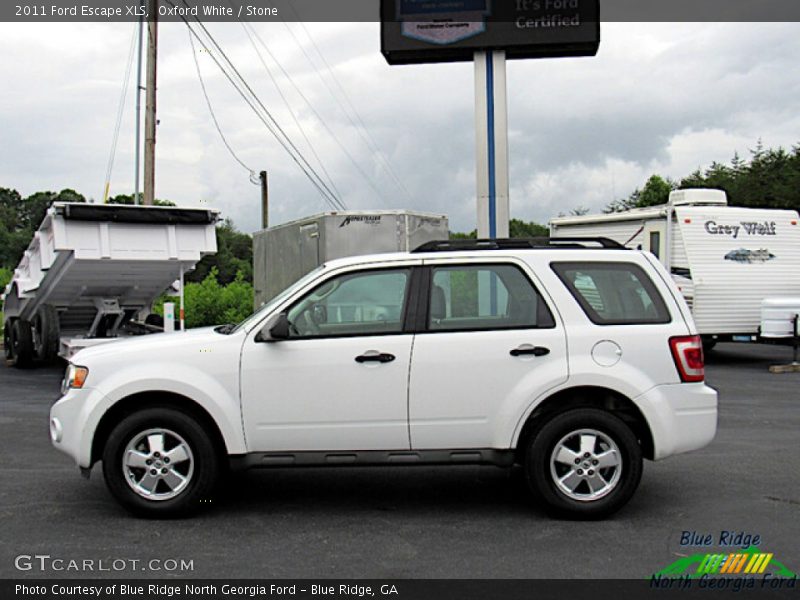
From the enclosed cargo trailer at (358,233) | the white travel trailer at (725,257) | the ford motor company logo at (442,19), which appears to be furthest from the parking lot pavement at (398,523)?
the ford motor company logo at (442,19)

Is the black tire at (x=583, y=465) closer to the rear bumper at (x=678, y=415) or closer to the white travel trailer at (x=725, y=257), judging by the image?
the rear bumper at (x=678, y=415)

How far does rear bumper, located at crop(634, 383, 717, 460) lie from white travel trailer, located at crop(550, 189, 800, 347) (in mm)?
9754

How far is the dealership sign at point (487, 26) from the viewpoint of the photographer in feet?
49.9

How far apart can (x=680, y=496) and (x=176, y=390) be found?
12.6 feet

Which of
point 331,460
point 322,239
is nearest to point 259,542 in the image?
point 331,460

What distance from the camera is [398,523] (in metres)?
6.05

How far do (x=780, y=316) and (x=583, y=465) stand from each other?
1058 cm

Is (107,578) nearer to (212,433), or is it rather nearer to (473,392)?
(212,433)

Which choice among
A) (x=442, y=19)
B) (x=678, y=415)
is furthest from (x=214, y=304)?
(x=678, y=415)

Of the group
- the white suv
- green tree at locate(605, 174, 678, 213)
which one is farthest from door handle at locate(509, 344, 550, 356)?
green tree at locate(605, 174, 678, 213)

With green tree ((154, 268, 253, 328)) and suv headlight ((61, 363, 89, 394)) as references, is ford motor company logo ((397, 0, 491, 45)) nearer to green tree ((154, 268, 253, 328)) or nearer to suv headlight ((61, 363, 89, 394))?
green tree ((154, 268, 253, 328))

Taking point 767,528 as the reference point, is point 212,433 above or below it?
above

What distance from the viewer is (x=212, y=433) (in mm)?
6117
